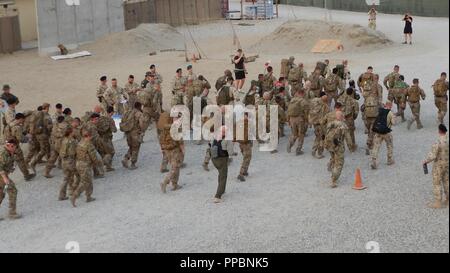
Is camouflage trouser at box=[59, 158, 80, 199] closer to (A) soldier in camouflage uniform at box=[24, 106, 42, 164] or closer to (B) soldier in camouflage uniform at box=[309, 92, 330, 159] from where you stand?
(A) soldier in camouflage uniform at box=[24, 106, 42, 164]

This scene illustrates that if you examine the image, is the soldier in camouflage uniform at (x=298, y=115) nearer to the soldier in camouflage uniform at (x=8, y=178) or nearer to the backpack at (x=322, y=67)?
the backpack at (x=322, y=67)

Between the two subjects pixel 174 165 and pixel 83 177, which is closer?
pixel 83 177

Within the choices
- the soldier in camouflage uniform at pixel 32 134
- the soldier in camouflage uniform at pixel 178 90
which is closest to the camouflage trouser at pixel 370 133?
the soldier in camouflage uniform at pixel 178 90

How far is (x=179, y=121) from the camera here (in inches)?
595

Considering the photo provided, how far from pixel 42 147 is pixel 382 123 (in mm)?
8310

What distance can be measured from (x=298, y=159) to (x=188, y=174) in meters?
2.79

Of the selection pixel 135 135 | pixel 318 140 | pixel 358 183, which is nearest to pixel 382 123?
pixel 358 183

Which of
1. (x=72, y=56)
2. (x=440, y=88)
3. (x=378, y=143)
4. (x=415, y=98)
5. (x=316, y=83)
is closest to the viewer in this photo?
(x=378, y=143)

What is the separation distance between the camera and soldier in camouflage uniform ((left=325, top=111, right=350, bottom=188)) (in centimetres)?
1391

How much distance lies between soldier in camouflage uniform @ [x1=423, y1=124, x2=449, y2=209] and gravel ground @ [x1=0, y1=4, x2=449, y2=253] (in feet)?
1.15

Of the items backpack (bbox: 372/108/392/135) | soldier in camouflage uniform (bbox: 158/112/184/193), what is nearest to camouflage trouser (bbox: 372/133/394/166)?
backpack (bbox: 372/108/392/135)

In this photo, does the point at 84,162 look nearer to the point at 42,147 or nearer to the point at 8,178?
the point at 8,178
